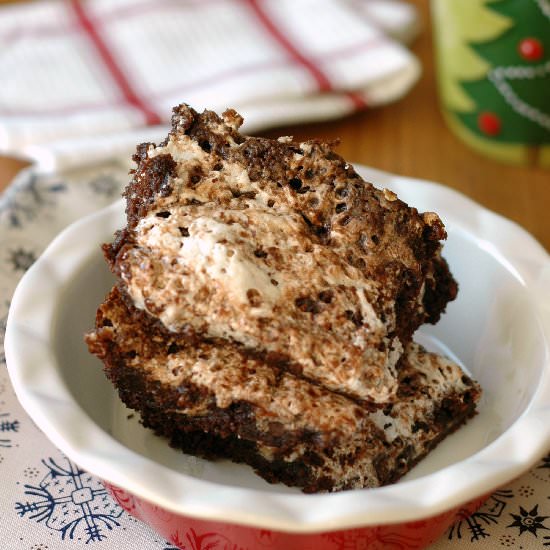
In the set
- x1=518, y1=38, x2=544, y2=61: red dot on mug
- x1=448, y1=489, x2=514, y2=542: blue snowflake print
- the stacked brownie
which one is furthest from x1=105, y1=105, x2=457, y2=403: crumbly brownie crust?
x1=518, y1=38, x2=544, y2=61: red dot on mug

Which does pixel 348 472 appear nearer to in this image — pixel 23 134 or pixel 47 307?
pixel 47 307

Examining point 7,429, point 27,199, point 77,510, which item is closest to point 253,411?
point 77,510

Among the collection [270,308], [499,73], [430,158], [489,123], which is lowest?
[430,158]

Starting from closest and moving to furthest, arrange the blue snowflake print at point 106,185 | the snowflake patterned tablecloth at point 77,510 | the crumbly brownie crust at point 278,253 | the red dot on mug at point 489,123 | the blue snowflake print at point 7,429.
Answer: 1. the crumbly brownie crust at point 278,253
2. the snowflake patterned tablecloth at point 77,510
3. the blue snowflake print at point 7,429
4. the blue snowflake print at point 106,185
5. the red dot on mug at point 489,123

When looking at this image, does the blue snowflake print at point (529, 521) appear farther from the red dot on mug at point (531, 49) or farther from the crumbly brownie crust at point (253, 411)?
the red dot on mug at point (531, 49)

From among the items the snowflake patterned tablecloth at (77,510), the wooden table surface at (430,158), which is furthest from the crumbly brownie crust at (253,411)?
the wooden table surface at (430,158)

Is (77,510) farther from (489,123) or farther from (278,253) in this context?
(489,123)
